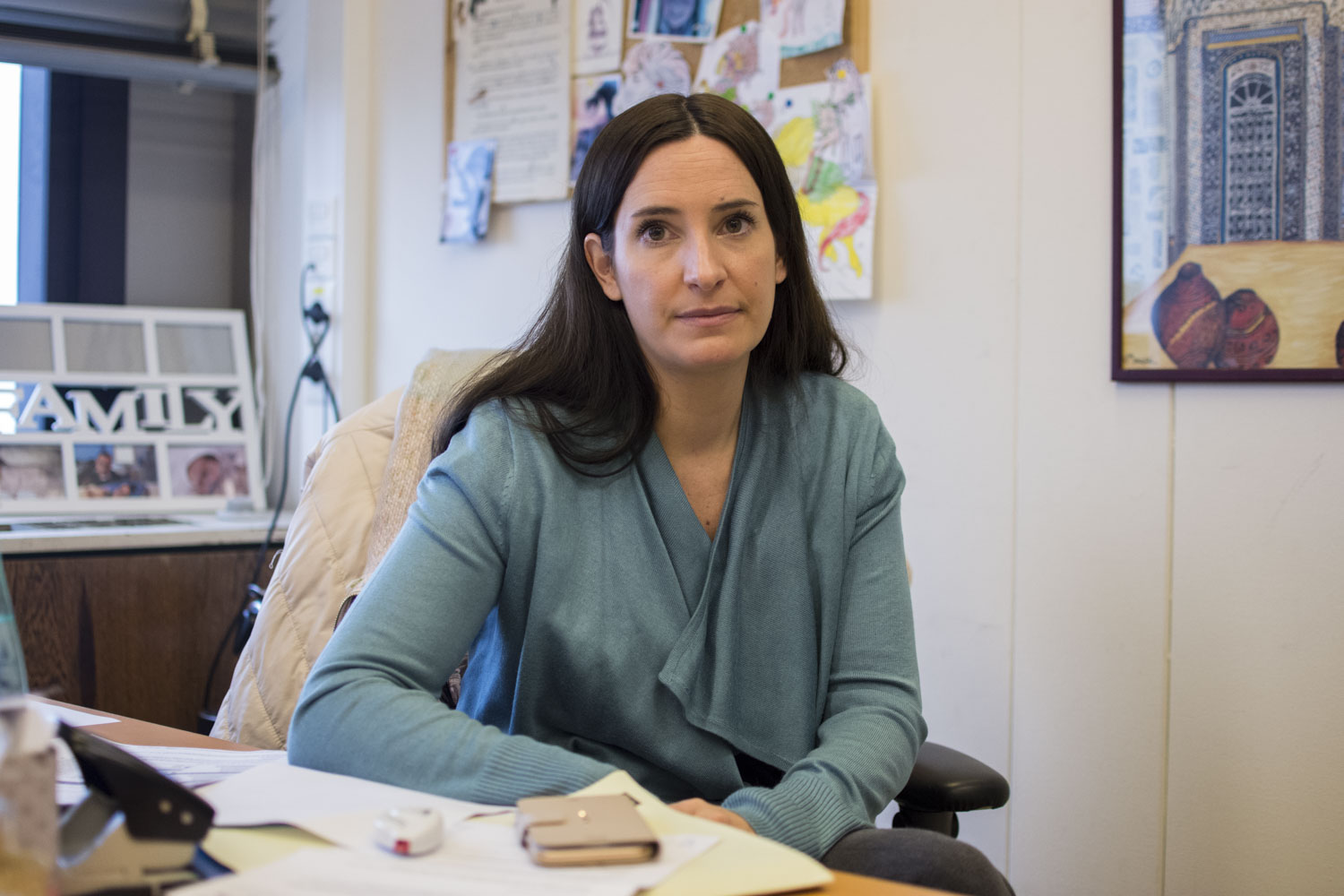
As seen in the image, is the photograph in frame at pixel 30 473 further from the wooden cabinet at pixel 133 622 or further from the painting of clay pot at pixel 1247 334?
the painting of clay pot at pixel 1247 334

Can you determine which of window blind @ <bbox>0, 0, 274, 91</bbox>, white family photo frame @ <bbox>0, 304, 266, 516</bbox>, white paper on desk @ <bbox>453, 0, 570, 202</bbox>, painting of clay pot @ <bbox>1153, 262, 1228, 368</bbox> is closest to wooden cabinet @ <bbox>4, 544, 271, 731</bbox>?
white family photo frame @ <bbox>0, 304, 266, 516</bbox>

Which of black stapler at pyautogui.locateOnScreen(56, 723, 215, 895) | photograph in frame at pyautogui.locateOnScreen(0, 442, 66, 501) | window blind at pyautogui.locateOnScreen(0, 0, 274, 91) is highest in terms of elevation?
window blind at pyautogui.locateOnScreen(0, 0, 274, 91)

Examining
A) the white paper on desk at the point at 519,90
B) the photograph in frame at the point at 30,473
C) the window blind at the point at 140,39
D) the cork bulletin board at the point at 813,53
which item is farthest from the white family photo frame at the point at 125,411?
the cork bulletin board at the point at 813,53

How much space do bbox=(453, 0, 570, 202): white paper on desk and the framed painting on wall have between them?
1161mm

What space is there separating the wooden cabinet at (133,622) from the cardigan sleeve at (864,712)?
5.32 ft

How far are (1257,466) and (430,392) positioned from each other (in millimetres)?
1145

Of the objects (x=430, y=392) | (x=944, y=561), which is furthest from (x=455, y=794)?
(x=944, y=561)

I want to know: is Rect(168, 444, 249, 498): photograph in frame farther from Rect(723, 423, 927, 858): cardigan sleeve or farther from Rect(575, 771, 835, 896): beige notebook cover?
Rect(575, 771, 835, 896): beige notebook cover

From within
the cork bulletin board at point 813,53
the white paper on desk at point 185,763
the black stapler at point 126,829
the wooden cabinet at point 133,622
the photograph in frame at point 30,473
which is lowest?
the wooden cabinet at point 133,622

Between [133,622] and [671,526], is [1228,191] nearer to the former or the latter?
[671,526]

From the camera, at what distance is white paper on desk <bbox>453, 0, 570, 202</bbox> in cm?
232

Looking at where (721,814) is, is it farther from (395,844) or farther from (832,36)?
(832,36)

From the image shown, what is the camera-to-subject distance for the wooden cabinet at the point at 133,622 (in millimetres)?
2172

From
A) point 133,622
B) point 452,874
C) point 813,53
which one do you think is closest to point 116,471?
point 133,622
